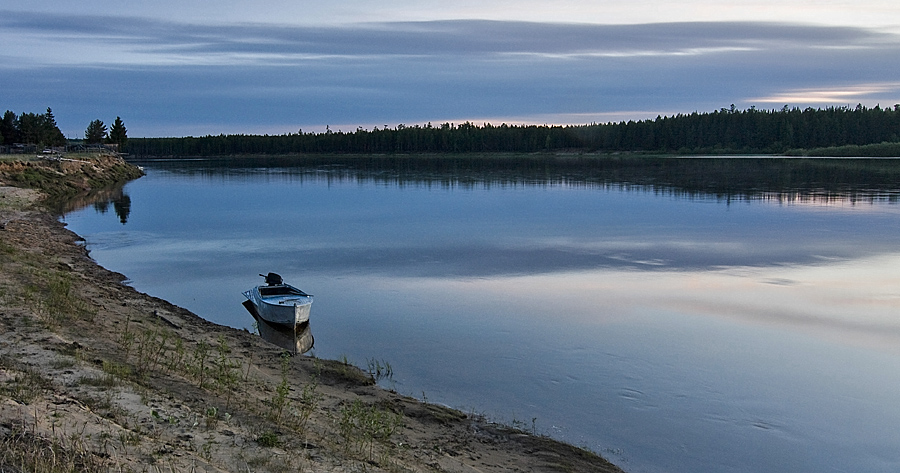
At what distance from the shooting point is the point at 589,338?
15648 mm

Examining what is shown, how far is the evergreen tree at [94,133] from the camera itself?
435 ft

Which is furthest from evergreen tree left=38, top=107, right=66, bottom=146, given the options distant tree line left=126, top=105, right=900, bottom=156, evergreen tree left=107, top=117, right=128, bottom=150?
distant tree line left=126, top=105, right=900, bottom=156

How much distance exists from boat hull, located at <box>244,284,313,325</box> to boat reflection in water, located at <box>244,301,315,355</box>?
0.39ft

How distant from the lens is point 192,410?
891 cm

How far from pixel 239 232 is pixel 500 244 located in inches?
536

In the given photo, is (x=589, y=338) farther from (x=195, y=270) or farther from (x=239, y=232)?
(x=239, y=232)

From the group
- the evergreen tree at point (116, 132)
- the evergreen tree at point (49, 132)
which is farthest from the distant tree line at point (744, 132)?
the evergreen tree at point (49, 132)

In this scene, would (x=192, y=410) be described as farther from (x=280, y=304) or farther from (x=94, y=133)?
(x=94, y=133)

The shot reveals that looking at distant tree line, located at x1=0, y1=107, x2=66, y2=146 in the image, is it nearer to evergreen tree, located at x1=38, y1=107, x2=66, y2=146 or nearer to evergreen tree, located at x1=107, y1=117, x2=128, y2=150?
evergreen tree, located at x1=38, y1=107, x2=66, y2=146

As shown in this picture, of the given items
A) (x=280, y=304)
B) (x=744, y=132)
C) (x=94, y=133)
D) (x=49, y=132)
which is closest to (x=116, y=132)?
(x=94, y=133)

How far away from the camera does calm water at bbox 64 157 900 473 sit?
11.2m

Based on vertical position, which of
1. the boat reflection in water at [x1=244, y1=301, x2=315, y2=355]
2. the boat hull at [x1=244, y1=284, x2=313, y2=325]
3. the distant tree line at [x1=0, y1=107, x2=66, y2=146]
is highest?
the distant tree line at [x1=0, y1=107, x2=66, y2=146]

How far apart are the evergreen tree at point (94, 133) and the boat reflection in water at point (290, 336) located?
130626 mm

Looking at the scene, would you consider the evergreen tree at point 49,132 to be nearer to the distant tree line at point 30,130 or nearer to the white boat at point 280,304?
the distant tree line at point 30,130
